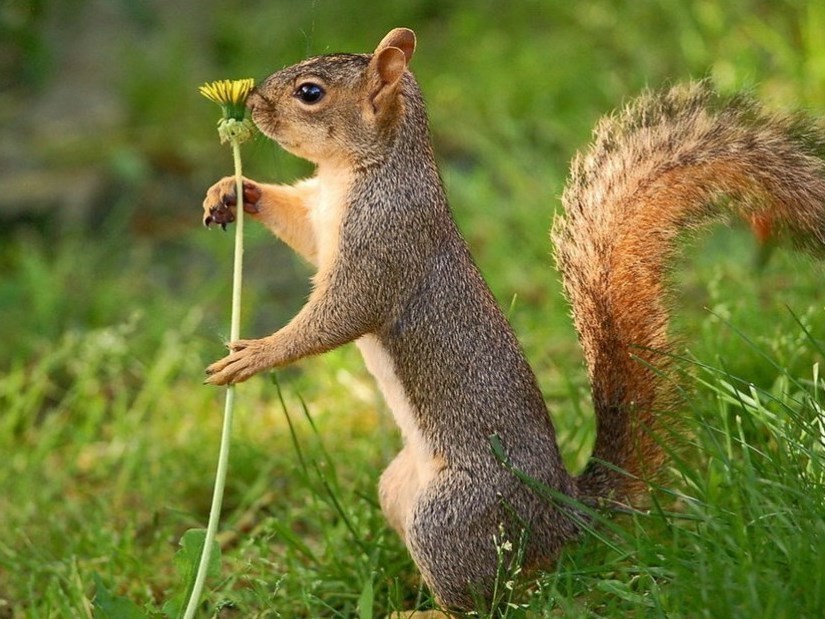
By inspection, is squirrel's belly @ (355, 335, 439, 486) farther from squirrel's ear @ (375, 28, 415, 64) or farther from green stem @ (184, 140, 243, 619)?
squirrel's ear @ (375, 28, 415, 64)

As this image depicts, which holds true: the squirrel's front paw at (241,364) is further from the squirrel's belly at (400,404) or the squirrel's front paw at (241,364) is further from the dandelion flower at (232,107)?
the dandelion flower at (232,107)

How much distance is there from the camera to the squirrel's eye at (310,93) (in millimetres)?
2209

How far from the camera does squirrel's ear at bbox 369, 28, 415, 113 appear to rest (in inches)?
85.0

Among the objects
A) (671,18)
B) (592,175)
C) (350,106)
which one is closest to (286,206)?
(350,106)

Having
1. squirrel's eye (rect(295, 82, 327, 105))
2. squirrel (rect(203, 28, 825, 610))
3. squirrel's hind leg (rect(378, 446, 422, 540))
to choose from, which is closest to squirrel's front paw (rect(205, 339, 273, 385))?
squirrel (rect(203, 28, 825, 610))

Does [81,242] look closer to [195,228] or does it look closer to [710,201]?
[195,228]

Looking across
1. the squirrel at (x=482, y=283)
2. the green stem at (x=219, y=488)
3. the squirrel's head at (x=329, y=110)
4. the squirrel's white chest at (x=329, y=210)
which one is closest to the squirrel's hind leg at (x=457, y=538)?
the squirrel at (x=482, y=283)

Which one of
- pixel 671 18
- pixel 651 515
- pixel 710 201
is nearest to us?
pixel 651 515

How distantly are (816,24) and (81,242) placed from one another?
2.74 meters

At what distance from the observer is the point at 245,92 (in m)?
2.12

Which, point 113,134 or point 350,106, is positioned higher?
point 113,134

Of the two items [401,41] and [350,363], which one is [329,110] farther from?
[350,363]

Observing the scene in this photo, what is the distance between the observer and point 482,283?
88.4 inches

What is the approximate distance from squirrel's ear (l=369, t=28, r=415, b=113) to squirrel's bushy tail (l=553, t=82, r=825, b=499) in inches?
14.9
